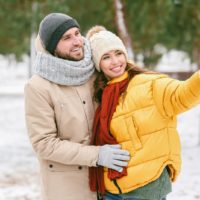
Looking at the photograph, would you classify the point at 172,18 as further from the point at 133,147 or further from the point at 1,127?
the point at 133,147

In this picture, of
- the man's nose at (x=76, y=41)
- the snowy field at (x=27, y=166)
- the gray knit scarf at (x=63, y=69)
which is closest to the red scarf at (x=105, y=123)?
the gray knit scarf at (x=63, y=69)

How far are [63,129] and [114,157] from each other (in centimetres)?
36

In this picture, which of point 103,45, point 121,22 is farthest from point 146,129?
point 121,22

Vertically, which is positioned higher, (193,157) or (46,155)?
(46,155)

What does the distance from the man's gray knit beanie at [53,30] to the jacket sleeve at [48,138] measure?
0.27 m

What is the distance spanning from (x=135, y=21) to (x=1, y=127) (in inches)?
178

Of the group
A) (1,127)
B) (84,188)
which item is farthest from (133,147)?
(1,127)

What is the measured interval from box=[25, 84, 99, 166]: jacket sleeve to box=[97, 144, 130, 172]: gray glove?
5cm

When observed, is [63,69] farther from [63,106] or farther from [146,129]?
[146,129]

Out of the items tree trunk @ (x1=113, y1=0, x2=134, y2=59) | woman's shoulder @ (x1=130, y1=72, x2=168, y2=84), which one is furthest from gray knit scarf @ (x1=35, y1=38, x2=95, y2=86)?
tree trunk @ (x1=113, y1=0, x2=134, y2=59)

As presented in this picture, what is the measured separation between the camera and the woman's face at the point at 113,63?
2.87m

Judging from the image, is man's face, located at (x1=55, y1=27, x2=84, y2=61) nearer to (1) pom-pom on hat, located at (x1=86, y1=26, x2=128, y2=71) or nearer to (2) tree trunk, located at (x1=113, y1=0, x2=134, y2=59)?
(1) pom-pom on hat, located at (x1=86, y1=26, x2=128, y2=71)

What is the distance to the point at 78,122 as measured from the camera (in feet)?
9.52

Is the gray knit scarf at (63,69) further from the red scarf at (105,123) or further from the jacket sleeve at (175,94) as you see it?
the jacket sleeve at (175,94)
